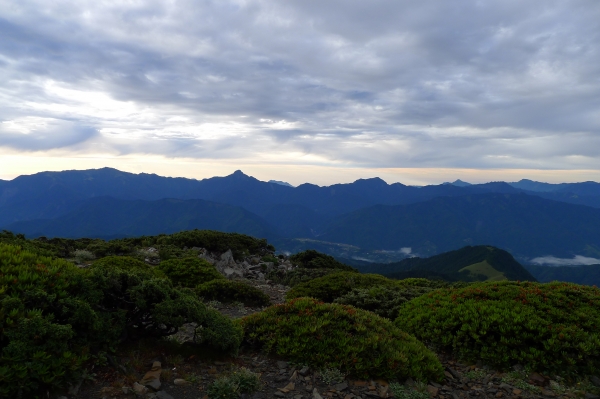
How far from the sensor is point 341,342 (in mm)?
7211

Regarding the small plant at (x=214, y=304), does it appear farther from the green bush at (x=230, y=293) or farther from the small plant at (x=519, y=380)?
the small plant at (x=519, y=380)

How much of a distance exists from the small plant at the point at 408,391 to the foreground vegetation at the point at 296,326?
28cm

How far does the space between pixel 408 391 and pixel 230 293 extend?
954cm

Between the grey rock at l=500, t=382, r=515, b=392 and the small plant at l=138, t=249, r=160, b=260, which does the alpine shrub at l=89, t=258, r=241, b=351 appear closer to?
the grey rock at l=500, t=382, r=515, b=392

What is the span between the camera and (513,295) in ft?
34.8

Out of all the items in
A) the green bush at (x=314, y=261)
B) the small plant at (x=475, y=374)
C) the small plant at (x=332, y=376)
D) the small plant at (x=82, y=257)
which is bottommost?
the green bush at (x=314, y=261)

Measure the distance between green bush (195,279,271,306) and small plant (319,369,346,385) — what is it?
8.33m

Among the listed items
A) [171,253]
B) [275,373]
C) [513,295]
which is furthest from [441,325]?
[171,253]

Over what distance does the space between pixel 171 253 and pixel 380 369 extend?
18.7 metres

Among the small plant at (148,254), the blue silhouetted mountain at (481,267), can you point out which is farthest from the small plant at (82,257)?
the blue silhouetted mountain at (481,267)

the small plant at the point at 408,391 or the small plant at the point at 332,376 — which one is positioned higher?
the small plant at the point at 332,376

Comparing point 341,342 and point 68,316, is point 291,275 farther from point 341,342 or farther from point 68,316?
point 68,316

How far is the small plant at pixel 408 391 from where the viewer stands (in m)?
6.31

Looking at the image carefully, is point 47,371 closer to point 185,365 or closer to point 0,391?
point 0,391
